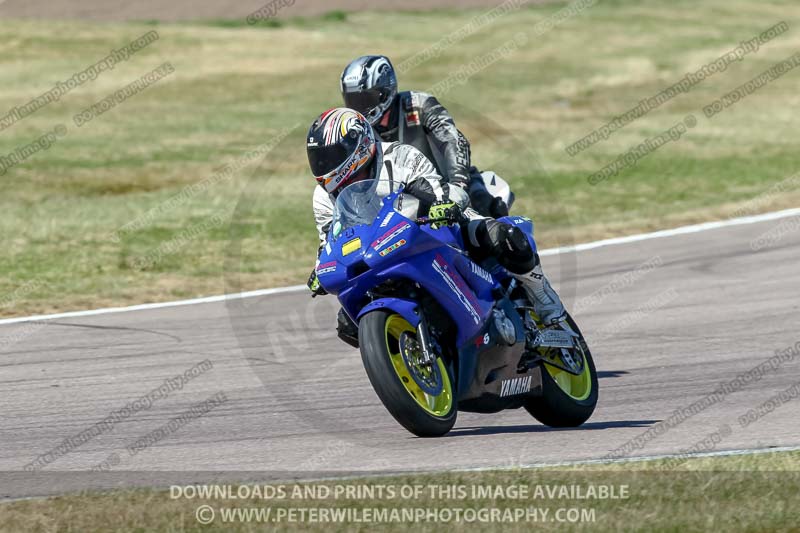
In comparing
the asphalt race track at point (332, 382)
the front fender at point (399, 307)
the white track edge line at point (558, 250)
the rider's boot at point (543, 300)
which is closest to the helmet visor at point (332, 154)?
the front fender at point (399, 307)

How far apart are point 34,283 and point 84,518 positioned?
9126 mm

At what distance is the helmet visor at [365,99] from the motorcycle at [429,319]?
5.45 ft

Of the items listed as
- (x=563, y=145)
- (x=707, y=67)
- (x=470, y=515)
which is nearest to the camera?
(x=470, y=515)

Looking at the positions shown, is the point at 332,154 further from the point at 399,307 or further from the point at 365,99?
the point at 365,99

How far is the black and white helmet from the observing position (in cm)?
879

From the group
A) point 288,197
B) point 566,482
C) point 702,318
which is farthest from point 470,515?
point 288,197

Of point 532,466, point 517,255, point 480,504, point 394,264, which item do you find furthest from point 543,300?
point 480,504

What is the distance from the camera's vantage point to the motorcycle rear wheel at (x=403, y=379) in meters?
6.37

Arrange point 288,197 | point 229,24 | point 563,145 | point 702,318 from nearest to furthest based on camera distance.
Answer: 1. point 702,318
2. point 288,197
3. point 563,145
4. point 229,24

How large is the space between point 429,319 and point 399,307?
40 cm

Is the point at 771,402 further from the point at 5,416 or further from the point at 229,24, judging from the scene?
the point at 229,24

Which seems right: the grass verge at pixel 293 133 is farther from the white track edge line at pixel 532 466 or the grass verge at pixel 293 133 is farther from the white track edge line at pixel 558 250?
the white track edge line at pixel 532 466

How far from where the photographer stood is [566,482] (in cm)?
602

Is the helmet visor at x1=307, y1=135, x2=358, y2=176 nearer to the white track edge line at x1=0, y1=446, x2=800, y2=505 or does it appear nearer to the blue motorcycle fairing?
the blue motorcycle fairing
